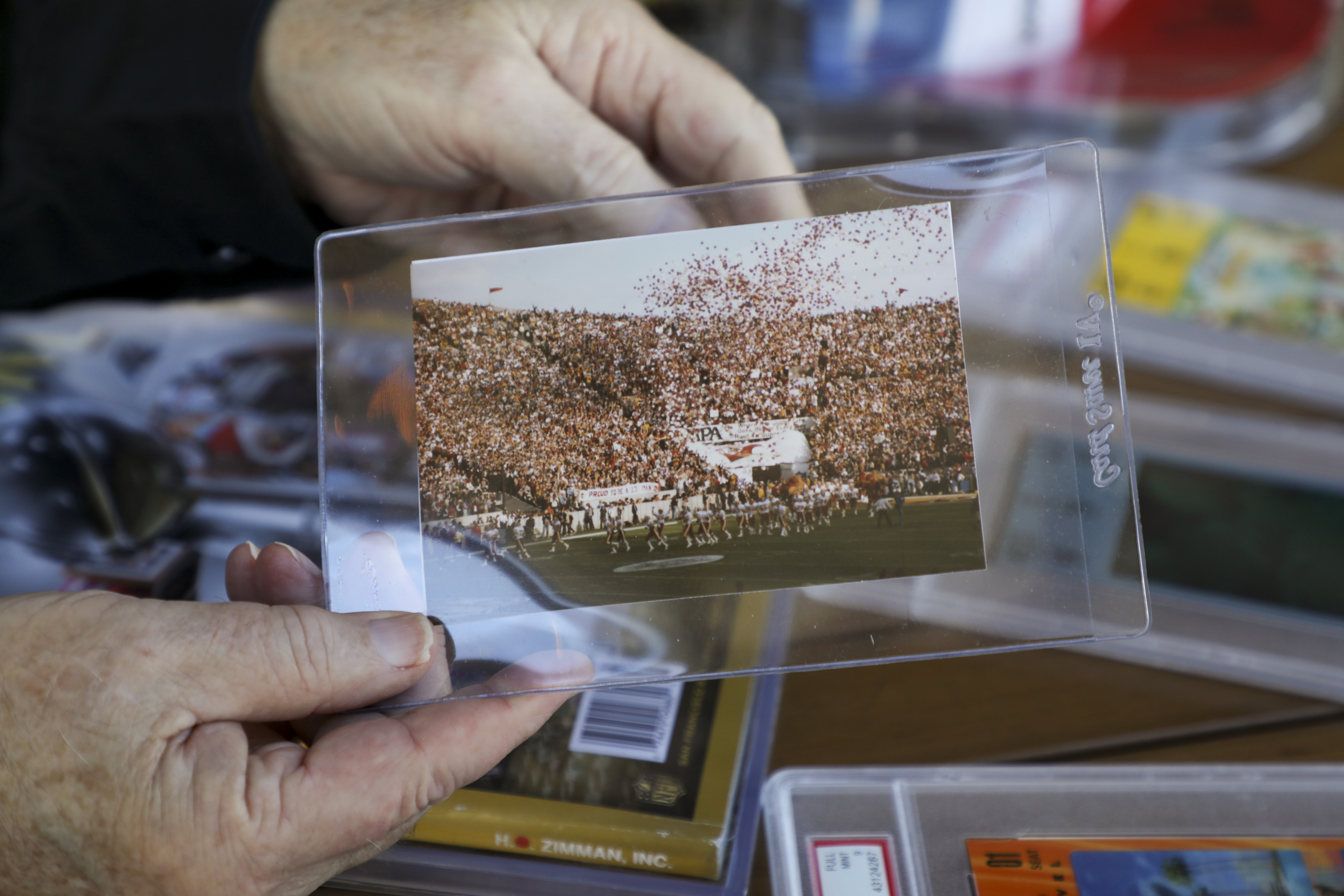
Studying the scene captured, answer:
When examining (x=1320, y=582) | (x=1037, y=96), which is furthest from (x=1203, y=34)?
(x=1320, y=582)

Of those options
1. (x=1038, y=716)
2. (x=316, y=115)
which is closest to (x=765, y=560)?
(x=1038, y=716)

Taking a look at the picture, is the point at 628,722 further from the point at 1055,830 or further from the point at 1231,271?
the point at 1231,271

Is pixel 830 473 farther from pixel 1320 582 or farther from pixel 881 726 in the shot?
pixel 1320 582

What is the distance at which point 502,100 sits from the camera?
679 mm

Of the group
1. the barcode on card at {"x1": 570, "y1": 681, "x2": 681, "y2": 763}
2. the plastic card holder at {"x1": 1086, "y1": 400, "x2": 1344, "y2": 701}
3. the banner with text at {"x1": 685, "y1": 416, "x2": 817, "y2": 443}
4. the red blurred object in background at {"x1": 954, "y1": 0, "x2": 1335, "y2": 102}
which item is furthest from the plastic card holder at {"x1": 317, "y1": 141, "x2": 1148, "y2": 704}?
the red blurred object in background at {"x1": 954, "y1": 0, "x2": 1335, "y2": 102}

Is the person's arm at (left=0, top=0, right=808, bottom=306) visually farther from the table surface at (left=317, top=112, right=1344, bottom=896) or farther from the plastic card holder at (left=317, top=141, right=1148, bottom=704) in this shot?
the table surface at (left=317, top=112, right=1344, bottom=896)

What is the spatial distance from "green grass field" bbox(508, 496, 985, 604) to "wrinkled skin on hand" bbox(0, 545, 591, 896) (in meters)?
0.06

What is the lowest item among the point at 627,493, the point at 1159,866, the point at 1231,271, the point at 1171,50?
the point at 1159,866

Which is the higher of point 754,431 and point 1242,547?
point 754,431

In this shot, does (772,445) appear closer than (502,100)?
Yes

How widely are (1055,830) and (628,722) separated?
0.29 meters

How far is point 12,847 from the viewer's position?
48 centimetres

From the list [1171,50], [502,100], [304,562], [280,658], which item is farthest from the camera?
[1171,50]

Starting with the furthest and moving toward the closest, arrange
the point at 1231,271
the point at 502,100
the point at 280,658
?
the point at 1231,271, the point at 502,100, the point at 280,658
